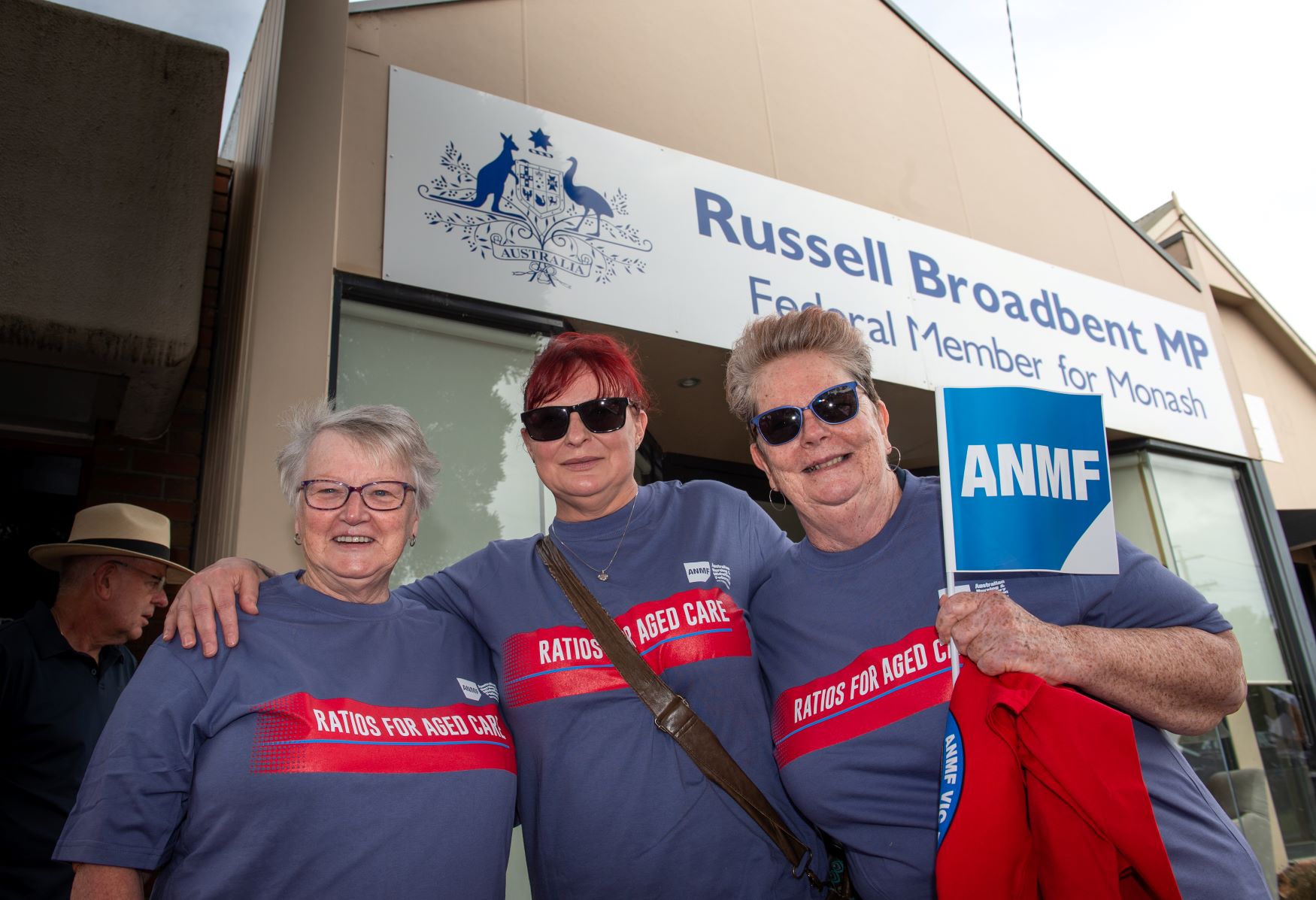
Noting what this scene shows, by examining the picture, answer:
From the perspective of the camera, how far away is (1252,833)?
18.5 feet

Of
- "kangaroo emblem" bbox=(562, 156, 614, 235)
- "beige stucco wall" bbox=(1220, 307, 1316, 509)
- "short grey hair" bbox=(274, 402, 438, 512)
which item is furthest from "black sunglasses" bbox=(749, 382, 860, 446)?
"beige stucco wall" bbox=(1220, 307, 1316, 509)

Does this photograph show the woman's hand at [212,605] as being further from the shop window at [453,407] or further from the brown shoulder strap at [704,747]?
the shop window at [453,407]

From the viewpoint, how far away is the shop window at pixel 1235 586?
21.1 feet

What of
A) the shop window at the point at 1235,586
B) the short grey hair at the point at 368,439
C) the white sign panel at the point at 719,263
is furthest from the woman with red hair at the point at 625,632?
the shop window at the point at 1235,586

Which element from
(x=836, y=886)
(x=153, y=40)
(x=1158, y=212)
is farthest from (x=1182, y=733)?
(x=1158, y=212)

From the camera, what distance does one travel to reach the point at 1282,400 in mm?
→ 9523

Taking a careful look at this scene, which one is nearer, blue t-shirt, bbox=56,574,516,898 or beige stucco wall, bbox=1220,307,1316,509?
blue t-shirt, bbox=56,574,516,898

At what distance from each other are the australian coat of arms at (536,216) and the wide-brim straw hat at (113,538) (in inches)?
70.4

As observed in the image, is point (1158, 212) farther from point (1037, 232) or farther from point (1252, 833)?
point (1252, 833)

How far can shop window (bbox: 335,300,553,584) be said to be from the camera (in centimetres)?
368

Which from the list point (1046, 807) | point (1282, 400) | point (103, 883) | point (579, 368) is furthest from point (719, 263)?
point (1282, 400)

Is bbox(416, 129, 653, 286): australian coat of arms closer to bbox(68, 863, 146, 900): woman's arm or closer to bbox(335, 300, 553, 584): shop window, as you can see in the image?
bbox(335, 300, 553, 584): shop window

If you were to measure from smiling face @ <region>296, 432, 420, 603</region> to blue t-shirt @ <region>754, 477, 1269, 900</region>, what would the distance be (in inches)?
36.8

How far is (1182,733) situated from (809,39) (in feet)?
18.9
